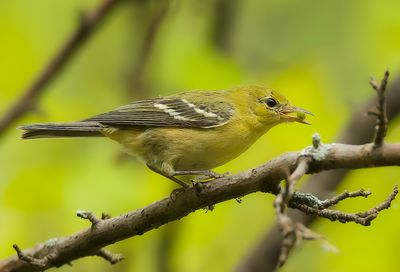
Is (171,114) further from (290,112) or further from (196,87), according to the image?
(290,112)

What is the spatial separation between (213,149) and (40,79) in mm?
1931

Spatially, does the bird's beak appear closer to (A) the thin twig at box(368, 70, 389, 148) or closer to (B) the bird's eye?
(B) the bird's eye

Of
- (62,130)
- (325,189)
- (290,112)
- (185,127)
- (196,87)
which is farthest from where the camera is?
(325,189)

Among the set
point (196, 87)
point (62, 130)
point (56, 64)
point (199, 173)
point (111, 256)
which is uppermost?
point (56, 64)

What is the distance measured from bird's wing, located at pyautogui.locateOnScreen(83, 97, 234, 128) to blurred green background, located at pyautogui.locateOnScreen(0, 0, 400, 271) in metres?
0.43

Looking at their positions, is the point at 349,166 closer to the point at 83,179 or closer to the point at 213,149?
the point at 213,149

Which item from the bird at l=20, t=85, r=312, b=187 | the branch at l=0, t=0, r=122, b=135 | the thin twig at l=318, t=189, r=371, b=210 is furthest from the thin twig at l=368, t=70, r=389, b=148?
the branch at l=0, t=0, r=122, b=135

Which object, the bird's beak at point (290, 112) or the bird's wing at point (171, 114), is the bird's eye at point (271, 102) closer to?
the bird's beak at point (290, 112)

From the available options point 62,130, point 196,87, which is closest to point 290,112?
point 196,87

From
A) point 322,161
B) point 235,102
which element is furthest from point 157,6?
point 322,161

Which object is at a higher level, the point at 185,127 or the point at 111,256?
the point at 185,127

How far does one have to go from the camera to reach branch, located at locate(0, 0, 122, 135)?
601 cm

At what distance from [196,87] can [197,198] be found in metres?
2.57

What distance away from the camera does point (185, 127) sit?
5156mm
